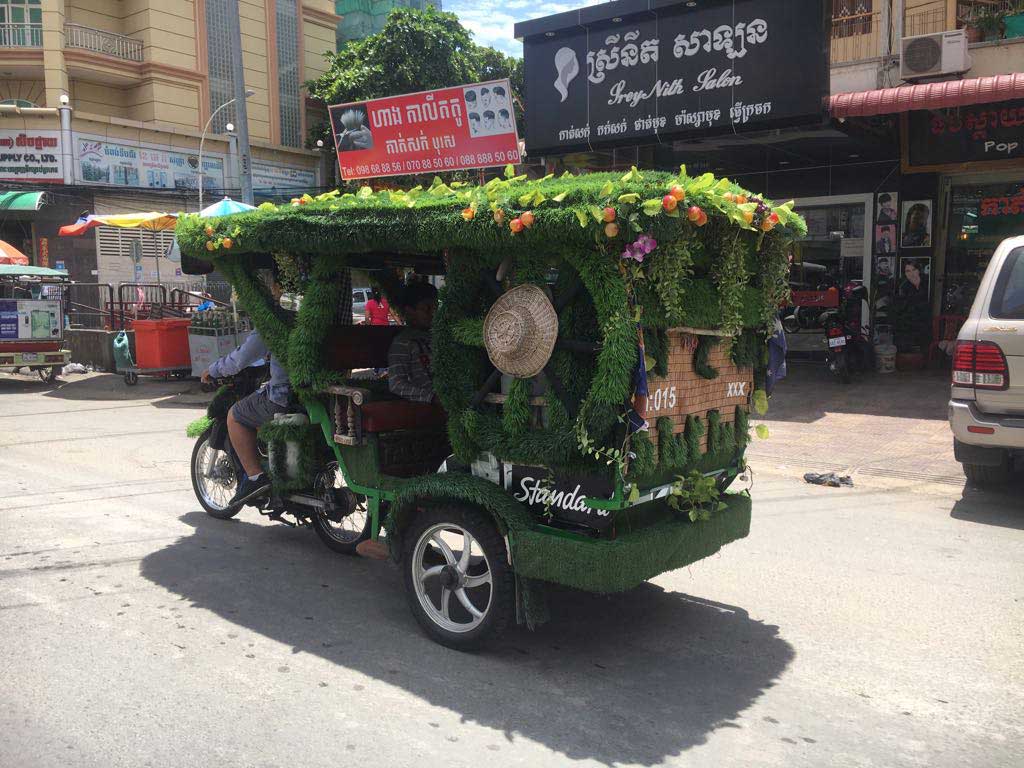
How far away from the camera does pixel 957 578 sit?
5.42m

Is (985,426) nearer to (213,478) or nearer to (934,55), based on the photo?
(213,478)

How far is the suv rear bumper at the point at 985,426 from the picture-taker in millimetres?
6625

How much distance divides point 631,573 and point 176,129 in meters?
30.1

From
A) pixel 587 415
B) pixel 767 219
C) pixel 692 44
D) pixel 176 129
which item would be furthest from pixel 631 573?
pixel 176 129

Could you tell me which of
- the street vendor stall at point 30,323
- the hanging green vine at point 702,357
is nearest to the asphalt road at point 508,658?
the hanging green vine at point 702,357

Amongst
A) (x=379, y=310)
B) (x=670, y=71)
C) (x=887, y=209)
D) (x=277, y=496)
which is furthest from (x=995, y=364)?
(x=887, y=209)

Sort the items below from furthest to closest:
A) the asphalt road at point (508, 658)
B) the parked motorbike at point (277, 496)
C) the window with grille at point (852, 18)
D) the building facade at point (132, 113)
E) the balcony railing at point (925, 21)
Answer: the building facade at point (132, 113), the window with grille at point (852, 18), the balcony railing at point (925, 21), the parked motorbike at point (277, 496), the asphalt road at point (508, 658)

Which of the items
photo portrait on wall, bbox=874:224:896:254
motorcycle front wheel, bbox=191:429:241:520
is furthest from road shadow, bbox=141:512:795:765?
photo portrait on wall, bbox=874:224:896:254

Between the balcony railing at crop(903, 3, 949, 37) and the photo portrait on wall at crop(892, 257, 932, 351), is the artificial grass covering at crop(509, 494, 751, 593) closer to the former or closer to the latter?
the photo portrait on wall at crop(892, 257, 932, 351)

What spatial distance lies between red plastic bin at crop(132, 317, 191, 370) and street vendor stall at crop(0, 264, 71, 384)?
1629 millimetres

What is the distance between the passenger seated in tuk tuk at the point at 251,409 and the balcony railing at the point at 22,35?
27150 millimetres

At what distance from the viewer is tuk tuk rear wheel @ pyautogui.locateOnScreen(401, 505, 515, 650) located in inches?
163

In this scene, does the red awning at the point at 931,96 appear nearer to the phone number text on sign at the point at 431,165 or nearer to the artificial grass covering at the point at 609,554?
the phone number text on sign at the point at 431,165

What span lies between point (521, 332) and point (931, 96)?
9.49 m
